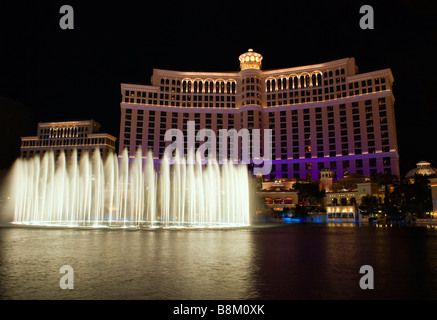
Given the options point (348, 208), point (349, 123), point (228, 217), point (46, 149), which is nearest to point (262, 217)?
point (228, 217)

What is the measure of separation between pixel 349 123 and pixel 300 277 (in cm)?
9815

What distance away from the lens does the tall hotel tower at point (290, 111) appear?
317 ft

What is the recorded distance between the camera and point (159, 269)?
11.4 m

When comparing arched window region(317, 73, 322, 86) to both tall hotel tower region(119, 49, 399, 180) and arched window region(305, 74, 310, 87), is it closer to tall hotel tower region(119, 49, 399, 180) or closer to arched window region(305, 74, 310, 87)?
tall hotel tower region(119, 49, 399, 180)

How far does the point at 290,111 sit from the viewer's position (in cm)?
10788

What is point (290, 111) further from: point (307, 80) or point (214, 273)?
point (214, 273)

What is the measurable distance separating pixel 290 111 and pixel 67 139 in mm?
76865

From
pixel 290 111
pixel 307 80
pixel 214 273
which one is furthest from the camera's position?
pixel 307 80

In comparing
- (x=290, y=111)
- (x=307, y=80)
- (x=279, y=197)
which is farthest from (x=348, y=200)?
(x=307, y=80)

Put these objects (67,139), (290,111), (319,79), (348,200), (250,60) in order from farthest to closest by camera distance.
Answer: (67,139) < (250,60) < (319,79) < (290,111) < (348,200)

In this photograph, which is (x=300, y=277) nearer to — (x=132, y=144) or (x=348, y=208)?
(x=348, y=208)

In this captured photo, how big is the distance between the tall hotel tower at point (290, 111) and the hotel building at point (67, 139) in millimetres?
11649

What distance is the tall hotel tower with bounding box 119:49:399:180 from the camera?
96.6 metres

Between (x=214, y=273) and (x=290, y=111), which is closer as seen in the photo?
(x=214, y=273)
